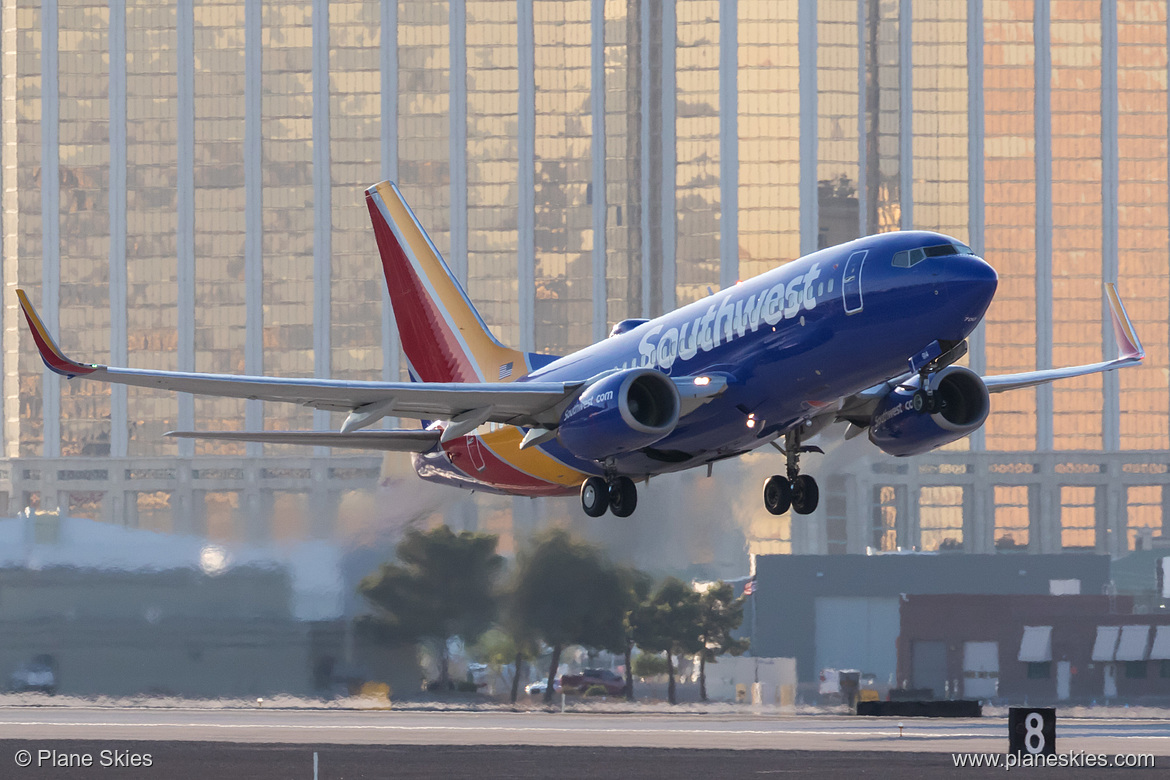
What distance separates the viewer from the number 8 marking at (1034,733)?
55.5 m

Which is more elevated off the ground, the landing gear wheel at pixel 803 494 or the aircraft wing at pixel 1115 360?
the aircraft wing at pixel 1115 360

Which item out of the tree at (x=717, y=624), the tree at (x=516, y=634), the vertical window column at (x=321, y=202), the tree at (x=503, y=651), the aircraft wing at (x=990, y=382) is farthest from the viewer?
Answer: the vertical window column at (x=321, y=202)

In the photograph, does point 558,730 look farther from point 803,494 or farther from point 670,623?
point 803,494

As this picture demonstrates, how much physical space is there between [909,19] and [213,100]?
258 ft

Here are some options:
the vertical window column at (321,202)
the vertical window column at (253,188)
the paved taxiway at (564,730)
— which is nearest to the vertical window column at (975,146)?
the vertical window column at (321,202)

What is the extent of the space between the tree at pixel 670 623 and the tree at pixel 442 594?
29.8 ft

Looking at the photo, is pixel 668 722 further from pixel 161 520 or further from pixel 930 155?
pixel 930 155

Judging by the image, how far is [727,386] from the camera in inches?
1596

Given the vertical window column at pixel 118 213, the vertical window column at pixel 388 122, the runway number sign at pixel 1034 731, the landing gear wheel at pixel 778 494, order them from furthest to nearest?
1. the vertical window column at pixel 388 122
2. the vertical window column at pixel 118 213
3. the runway number sign at pixel 1034 731
4. the landing gear wheel at pixel 778 494

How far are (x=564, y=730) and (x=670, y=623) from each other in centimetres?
949

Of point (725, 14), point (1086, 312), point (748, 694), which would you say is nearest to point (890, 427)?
point (748, 694)

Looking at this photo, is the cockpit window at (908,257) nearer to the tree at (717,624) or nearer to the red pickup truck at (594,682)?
the red pickup truck at (594,682)

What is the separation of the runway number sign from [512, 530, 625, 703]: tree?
93.5ft

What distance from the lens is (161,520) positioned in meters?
82.3
